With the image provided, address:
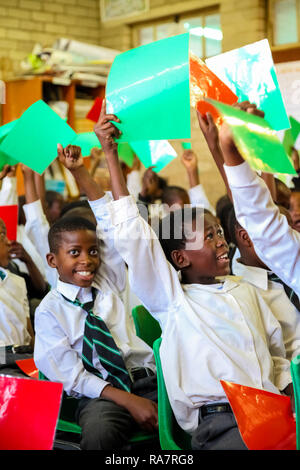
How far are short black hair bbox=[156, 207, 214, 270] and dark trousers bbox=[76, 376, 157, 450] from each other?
42 centimetres

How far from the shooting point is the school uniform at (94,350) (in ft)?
6.38

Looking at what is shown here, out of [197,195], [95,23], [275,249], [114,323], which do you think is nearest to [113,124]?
[275,249]

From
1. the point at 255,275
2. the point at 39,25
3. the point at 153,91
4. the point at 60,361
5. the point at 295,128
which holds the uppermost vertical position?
the point at 39,25

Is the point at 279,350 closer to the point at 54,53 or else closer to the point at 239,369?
the point at 239,369

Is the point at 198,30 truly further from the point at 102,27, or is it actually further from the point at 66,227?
the point at 66,227

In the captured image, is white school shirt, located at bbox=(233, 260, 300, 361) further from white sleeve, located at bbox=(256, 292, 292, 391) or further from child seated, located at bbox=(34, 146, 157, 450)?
child seated, located at bbox=(34, 146, 157, 450)

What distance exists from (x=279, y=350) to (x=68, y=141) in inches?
35.7

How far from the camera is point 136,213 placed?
1.83 metres

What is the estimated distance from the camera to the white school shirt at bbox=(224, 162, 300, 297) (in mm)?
1461

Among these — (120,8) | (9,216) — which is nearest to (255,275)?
(9,216)

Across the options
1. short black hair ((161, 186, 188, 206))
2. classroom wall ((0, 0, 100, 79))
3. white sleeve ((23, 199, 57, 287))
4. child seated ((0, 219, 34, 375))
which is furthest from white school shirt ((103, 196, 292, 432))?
classroom wall ((0, 0, 100, 79))

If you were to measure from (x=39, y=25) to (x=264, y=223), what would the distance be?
17.3 ft

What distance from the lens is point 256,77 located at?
71.9 inches

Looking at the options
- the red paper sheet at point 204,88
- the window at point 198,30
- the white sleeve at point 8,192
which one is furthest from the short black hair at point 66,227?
the window at point 198,30
